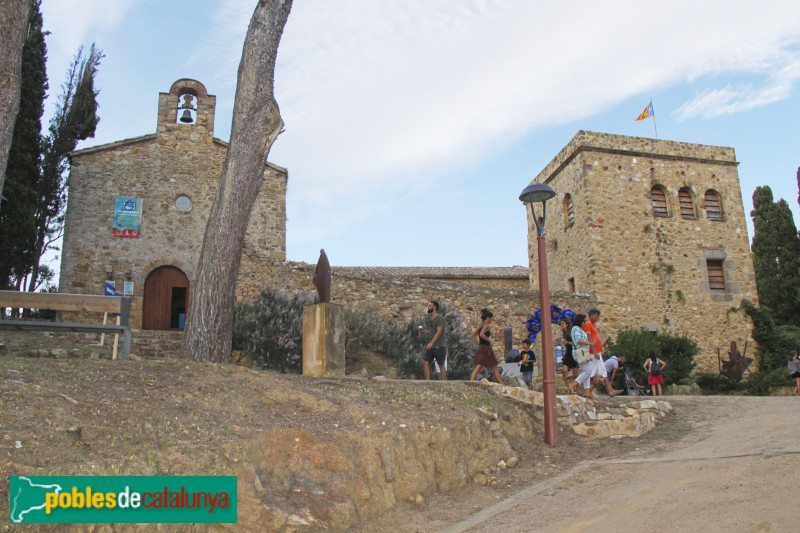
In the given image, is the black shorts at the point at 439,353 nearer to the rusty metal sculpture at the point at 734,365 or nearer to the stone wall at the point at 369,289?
the stone wall at the point at 369,289

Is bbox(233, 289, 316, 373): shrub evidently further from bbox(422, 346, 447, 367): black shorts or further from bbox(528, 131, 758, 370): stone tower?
bbox(528, 131, 758, 370): stone tower

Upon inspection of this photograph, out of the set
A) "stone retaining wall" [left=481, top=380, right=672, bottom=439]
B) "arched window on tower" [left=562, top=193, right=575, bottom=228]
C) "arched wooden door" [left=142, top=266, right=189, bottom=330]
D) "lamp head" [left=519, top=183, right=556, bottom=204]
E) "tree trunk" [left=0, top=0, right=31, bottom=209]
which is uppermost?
"arched window on tower" [left=562, top=193, right=575, bottom=228]

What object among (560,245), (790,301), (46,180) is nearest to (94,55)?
(46,180)

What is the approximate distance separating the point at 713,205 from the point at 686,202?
0.98 m

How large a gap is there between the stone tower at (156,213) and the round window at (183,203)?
25mm

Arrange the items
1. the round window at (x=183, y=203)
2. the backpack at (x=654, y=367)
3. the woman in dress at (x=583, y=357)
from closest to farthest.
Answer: the woman in dress at (x=583, y=357) → the backpack at (x=654, y=367) → the round window at (x=183, y=203)

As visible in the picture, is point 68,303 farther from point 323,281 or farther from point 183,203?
point 183,203

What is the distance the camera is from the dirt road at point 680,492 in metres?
5.13

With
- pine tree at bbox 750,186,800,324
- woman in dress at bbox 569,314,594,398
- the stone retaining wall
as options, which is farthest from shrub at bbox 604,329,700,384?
pine tree at bbox 750,186,800,324

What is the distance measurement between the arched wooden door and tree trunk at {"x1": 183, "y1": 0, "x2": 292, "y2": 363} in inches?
291

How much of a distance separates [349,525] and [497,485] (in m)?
2.11

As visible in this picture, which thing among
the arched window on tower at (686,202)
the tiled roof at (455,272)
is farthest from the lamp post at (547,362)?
the tiled roof at (455,272)

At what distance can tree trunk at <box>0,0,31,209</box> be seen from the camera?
303 inches

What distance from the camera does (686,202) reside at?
66.0ft
